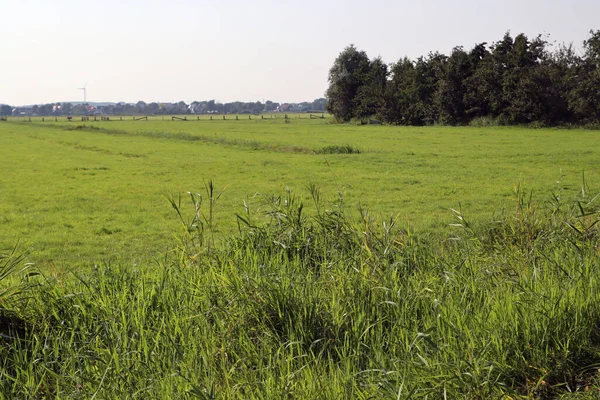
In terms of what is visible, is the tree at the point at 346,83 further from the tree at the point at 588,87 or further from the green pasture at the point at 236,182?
the green pasture at the point at 236,182

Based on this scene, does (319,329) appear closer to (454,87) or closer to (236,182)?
(236,182)

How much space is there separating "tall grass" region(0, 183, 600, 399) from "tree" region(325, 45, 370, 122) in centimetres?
8073

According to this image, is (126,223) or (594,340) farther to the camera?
(126,223)

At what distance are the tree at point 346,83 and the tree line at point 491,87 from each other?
2252 millimetres

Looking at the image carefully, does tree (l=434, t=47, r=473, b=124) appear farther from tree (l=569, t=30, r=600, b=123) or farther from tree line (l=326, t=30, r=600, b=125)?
tree (l=569, t=30, r=600, b=123)

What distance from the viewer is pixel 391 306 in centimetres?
545

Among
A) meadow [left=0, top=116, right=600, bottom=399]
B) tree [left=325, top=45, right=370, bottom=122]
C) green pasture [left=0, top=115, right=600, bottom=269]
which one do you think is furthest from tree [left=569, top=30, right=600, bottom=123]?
meadow [left=0, top=116, right=600, bottom=399]

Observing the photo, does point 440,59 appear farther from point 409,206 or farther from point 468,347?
point 468,347

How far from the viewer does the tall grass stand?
13.7ft

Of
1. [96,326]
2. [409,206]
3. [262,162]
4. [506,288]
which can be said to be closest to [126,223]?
[409,206]

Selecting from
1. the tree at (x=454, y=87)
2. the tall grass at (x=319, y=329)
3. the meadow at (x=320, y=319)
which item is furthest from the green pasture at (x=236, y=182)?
the tree at (x=454, y=87)

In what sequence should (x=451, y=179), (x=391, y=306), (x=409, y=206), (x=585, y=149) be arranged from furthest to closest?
(x=585, y=149) → (x=451, y=179) → (x=409, y=206) → (x=391, y=306)

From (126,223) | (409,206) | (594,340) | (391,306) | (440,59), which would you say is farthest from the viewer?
(440,59)

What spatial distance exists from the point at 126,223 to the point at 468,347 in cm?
1245
